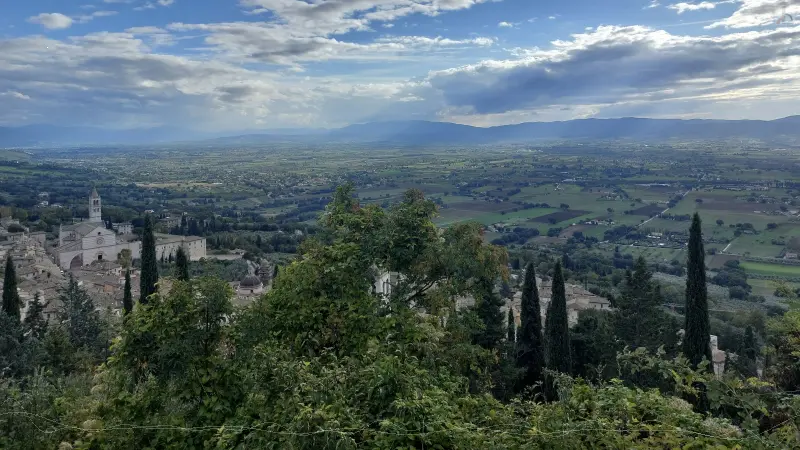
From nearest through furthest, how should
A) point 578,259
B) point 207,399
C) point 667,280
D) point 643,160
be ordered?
point 207,399
point 667,280
point 578,259
point 643,160

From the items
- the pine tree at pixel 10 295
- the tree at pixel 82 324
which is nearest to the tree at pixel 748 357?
the tree at pixel 82 324

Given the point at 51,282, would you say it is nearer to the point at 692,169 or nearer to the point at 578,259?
the point at 578,259

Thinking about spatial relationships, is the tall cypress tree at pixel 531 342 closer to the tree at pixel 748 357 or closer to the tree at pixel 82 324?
the tree at pixel 748 357

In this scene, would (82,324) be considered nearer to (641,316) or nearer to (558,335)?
(558,335)

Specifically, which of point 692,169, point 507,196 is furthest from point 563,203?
point 692,169

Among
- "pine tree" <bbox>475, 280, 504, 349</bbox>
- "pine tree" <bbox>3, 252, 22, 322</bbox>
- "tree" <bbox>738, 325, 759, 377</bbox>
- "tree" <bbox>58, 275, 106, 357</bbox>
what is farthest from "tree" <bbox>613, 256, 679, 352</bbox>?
"pine tree" <bbox>3, 252, 22, 322</bbox>

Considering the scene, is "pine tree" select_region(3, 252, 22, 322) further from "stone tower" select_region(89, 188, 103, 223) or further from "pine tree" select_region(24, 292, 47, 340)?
"stone tower" select_region(89, 188, 103, 223)
